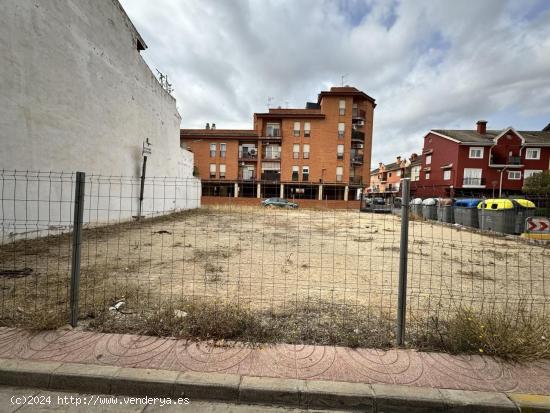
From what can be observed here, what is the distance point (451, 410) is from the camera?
2.17m

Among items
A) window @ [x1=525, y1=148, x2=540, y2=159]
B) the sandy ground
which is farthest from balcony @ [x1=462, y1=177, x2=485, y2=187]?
the sandy ground

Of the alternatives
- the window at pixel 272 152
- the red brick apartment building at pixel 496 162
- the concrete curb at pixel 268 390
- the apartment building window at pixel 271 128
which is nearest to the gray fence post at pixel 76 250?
the concrete curb at pixel 268 390

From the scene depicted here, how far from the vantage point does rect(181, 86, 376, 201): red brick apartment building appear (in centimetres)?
3944

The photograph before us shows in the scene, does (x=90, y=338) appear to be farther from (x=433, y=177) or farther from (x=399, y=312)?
(x=433, y=177)

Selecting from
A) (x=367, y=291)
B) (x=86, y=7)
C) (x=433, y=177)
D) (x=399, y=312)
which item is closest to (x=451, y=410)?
(x=399, y=312)

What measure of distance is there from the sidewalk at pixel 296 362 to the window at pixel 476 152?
43.0 m

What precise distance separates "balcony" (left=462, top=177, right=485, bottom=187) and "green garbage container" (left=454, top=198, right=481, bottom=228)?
23.9 m

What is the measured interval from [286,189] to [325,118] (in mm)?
12048

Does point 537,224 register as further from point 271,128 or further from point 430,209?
point 271,128

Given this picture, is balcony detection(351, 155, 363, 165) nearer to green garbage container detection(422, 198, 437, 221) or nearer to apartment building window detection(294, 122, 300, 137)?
apartment building window detection(294, 122, 300, 137)

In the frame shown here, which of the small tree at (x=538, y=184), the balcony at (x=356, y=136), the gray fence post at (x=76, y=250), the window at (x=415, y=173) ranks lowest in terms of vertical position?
the gray fence post at (x=76, y=250)

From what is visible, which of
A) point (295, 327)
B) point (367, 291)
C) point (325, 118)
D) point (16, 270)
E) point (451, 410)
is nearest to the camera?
point (451, 410)

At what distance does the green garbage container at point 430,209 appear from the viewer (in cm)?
2064

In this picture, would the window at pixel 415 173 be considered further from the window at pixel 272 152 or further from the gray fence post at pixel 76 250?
the gray fence post at pixel 76 250
